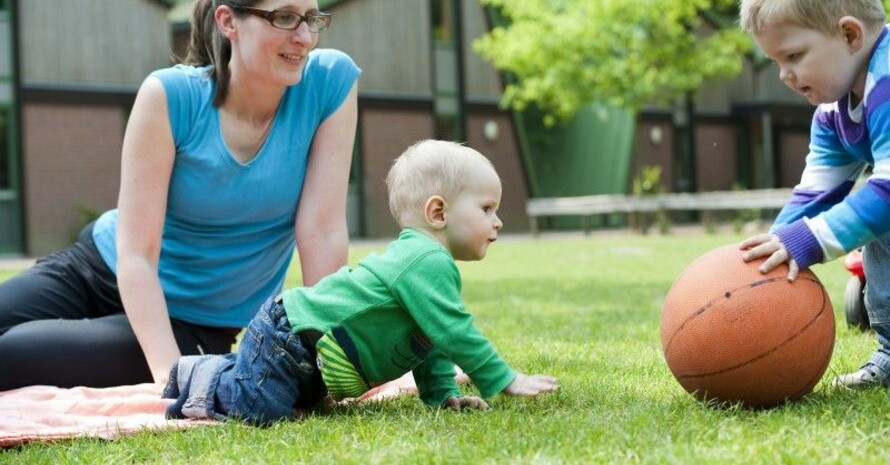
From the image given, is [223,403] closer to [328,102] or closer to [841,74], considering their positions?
[328,102]

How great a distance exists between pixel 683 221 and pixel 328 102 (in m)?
31.8

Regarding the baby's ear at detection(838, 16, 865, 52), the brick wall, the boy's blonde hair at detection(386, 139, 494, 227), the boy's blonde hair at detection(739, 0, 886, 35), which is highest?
the boy's blonde hair at detection(739, 0, 886, 35)

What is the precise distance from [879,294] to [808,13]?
1209 millimetres

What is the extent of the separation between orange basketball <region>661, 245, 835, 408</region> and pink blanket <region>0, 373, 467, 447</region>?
1.34 metres

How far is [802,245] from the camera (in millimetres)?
3666

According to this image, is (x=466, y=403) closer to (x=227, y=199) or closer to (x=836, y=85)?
(x=227, y=199)

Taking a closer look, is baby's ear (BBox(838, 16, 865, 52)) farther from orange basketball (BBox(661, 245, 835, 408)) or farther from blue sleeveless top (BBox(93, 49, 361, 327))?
blue sleeveless top (BBox(93, 49, 361, 327))

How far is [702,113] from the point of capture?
3622 cm

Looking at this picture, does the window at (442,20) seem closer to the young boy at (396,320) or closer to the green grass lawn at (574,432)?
the green grass lawn at (574,432)

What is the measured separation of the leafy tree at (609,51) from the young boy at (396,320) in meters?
24.1

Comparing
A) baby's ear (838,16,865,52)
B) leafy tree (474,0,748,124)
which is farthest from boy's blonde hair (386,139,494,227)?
leafy tree (474,0,748,124)

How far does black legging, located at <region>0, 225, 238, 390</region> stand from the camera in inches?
183

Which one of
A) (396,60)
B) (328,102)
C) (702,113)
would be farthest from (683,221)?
(328,102)

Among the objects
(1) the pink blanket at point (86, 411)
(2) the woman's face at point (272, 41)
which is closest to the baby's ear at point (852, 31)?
(2) the woman's face at point (272, 41)
